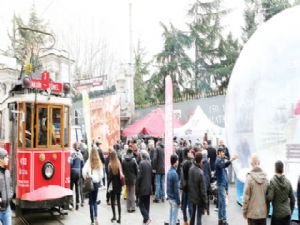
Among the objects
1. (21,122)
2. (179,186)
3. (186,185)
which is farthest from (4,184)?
(179,186)

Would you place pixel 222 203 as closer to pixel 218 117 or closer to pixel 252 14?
pixel 218 117

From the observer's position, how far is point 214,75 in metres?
32.6

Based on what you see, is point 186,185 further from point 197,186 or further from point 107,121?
point 107,121

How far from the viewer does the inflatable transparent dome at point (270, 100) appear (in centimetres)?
942

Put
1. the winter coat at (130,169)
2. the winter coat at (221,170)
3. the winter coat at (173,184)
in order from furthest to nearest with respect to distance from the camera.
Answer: the winter coat at (130,169)
the winter coat at (221,170)
the winter coat at (173,184)

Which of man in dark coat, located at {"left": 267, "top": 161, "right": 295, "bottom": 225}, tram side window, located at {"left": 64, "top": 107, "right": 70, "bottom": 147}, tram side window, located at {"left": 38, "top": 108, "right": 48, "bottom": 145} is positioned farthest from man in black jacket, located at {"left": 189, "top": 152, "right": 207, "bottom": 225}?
tram side window, located at {"left": 38, "top": 108, "right": 48, "bottom": 145}

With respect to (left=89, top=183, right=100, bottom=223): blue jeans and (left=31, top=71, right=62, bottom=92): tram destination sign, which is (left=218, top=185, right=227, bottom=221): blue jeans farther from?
(left=31, top=71, right=62, bottom=92): tram destination sign

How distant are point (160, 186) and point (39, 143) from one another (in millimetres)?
4691

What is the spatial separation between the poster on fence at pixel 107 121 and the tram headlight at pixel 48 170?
9667 millimetres

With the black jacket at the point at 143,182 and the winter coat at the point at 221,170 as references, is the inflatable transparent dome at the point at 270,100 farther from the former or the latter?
the black jacket at the point at 143,182

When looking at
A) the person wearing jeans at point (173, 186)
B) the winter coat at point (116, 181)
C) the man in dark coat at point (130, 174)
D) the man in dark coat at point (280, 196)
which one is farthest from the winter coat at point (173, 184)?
the man in dark coat at point (130, 174)

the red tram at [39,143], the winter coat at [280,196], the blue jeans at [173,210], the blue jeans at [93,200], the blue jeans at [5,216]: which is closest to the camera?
the winter coat at [280,196]

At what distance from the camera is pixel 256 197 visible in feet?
22.4

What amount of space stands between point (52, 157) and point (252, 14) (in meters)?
25.4
